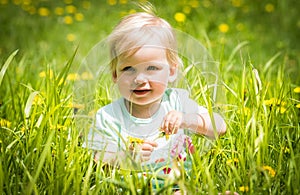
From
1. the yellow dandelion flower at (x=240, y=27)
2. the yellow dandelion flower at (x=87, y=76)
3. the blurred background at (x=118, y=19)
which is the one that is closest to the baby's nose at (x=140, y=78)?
the yellow dandelion flower at (x=87, y=76)

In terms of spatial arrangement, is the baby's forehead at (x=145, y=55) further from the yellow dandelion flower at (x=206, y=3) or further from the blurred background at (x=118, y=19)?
the yellow dandelion flower at (x=206, y=3)

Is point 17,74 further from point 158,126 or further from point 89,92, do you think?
point 158,126

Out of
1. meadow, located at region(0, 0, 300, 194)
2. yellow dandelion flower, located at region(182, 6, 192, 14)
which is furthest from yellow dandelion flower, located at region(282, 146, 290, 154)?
yellow dandelion flower, located at region(182, 6, 192, 14)

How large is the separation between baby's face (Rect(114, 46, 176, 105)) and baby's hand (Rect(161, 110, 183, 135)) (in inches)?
2.7

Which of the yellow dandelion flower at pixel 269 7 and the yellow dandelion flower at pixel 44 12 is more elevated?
the yellow dandelion flower at pixel 269 7

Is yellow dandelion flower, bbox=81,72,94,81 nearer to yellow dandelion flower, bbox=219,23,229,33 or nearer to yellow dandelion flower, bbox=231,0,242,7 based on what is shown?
yellow dandelion flower, bbox=219,23,229,33

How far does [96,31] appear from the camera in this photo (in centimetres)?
412

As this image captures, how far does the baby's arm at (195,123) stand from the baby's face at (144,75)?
81mm

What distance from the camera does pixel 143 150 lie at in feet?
5.98

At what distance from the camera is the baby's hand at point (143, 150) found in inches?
71.4

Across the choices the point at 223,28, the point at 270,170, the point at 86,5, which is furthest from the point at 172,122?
the point at 86,5

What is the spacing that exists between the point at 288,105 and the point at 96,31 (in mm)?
2092

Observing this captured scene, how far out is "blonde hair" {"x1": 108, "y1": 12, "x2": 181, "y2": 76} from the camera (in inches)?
73.2

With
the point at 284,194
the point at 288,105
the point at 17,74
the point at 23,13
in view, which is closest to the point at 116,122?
the point at 284,194
